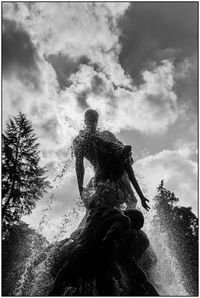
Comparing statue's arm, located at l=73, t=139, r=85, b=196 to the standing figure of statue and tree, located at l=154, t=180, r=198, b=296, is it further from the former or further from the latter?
tree, located at l=154, t=180, r=198, b=296

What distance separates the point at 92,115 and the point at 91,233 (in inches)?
120

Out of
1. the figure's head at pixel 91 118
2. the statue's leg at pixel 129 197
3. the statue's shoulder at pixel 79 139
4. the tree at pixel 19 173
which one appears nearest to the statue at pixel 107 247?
the statue's leg at pixel 129 197

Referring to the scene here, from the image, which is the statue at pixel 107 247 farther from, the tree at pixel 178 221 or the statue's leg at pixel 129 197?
the tree at pixel 178 221

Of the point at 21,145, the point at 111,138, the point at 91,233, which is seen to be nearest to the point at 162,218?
the point at 21,145

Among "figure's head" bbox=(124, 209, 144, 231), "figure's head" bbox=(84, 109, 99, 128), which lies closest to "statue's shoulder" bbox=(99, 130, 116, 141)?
"figure's head" bbox=(84, 109, 99, 128)

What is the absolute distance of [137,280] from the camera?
16.1 ft

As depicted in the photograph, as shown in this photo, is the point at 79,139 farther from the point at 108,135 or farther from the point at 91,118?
the point at 108,135

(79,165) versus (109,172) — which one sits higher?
(79,165)

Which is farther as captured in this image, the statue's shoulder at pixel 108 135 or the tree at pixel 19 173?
the tree at pixel 19 173

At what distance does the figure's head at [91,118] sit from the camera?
709 cm

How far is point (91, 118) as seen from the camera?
7094 mm

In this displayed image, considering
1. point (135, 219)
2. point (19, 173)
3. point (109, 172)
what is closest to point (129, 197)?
point (109, 172)

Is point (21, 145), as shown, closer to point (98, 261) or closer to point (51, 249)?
point (51, 249)

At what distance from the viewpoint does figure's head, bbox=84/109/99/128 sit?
7094mm
